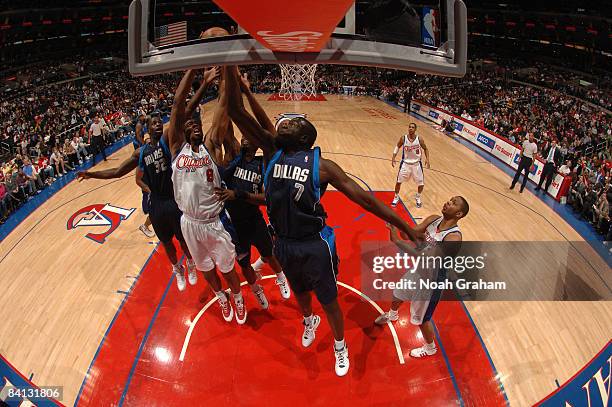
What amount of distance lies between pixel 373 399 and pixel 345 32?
11.7ft

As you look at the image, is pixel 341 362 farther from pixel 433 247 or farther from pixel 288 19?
pixel 288 19

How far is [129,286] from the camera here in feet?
19.2

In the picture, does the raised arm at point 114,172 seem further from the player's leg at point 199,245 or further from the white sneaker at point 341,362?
the white sneaker at point 341,362

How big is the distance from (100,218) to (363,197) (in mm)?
7158

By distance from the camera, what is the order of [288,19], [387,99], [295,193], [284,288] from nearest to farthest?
[288,19] → [295,193] → [284,288] → [387,99]

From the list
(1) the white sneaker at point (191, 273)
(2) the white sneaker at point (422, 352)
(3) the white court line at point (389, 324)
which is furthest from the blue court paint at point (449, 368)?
(1) the white sneaker at point (191, 273)

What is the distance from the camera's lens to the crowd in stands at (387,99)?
9.86 metres

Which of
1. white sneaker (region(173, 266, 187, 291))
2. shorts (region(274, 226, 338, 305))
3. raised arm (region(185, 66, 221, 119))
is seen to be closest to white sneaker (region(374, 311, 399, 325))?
shorts (region(274, 226, 338, 305))

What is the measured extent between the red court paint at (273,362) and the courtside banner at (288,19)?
353 centimetres

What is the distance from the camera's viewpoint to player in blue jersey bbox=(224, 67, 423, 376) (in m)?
2.99

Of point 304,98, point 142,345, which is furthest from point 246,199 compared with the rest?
point 304,98

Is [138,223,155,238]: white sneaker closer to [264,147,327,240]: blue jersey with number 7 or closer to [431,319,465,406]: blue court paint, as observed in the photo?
[264,147,327,240]: blue jersey with number 7

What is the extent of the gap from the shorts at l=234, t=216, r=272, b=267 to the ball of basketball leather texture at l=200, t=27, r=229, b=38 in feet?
8.26

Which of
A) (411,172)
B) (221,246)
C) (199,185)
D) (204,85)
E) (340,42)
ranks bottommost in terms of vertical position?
(411,172)
